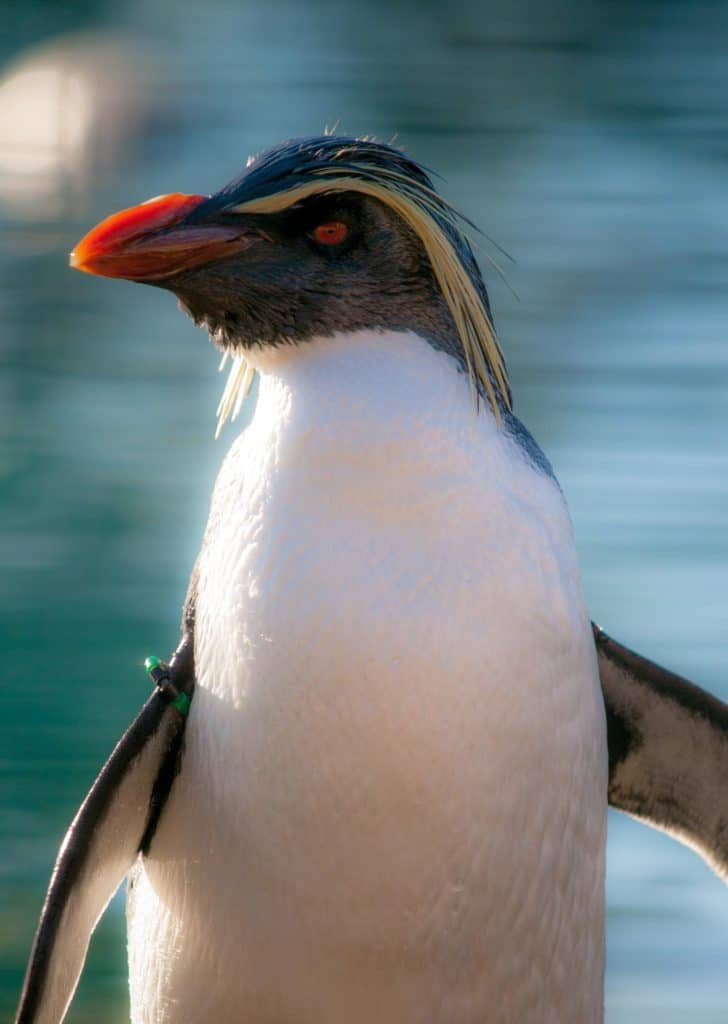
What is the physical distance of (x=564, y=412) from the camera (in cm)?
460

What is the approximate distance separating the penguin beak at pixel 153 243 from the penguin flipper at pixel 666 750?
575 millimetres

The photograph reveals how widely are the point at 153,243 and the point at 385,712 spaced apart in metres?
0.41

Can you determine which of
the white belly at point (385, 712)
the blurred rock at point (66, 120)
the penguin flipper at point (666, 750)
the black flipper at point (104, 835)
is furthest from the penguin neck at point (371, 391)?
the blurred rock at point (66, 120)

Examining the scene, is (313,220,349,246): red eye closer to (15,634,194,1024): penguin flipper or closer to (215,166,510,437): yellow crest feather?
(215,166,510,437): yellow crest feather

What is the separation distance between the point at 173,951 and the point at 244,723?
26 cm

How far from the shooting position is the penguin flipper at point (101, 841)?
4.26ft

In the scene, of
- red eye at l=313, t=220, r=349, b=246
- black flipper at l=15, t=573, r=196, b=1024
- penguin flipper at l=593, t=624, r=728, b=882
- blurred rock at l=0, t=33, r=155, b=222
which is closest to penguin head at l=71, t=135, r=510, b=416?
red eye at l=313, t=220, r=349, b=246

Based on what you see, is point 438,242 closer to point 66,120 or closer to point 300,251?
point 300,251

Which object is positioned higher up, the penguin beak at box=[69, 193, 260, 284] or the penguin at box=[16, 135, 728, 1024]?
the penguin beak at box=[69, 193, 260, 284]

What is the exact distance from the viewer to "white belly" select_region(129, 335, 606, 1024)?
3.77 feet

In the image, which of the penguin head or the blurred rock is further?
the blurred rock

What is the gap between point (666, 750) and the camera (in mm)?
1542

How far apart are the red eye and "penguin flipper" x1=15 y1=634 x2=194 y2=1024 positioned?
389 millimetres

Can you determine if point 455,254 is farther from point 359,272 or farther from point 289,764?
point 289,764
